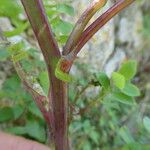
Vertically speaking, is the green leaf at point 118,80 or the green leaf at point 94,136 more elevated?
the green leaf at point 118,80

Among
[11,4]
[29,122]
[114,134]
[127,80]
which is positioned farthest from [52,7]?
[114,134]

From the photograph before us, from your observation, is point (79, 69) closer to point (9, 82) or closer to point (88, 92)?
point (88, 92)

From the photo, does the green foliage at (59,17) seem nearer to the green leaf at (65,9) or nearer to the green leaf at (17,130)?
the green leaf at (65,9)

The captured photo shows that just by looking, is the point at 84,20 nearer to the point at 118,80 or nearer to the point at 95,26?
the point at 95,26

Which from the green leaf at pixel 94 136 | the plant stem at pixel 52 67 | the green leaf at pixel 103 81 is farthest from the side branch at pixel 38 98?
the green leaf at pixel 94 136

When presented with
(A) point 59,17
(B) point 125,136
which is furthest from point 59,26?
(B) point 125,136
